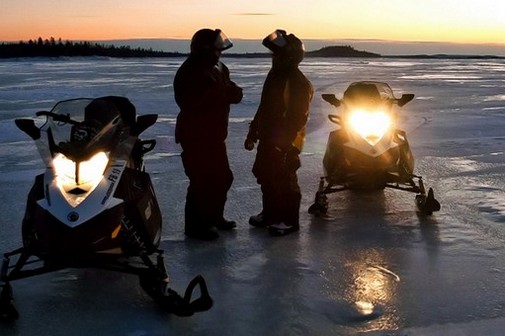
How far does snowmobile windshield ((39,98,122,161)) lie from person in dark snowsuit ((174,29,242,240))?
3.34ft

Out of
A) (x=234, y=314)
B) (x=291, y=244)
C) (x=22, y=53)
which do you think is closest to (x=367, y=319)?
(x=234, y=314)

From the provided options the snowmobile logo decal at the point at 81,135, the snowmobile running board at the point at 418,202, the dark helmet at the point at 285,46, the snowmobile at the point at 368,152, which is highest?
the dark helmet at the point at 285,46

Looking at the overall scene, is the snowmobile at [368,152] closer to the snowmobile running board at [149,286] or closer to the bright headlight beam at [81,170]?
the snowmobile running board at [149,286]

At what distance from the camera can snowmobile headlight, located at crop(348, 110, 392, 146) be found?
6.05 meters

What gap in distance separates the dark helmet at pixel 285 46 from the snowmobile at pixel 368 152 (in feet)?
3.91

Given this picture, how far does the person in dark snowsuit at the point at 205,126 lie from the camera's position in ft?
16.6

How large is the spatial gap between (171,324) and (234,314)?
15.3 inches

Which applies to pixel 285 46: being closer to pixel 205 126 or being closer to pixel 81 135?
pixel 205 126

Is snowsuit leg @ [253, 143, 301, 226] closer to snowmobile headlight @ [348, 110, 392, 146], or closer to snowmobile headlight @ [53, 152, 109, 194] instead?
snowmobile headlight @ [348, 110, 392, 146]

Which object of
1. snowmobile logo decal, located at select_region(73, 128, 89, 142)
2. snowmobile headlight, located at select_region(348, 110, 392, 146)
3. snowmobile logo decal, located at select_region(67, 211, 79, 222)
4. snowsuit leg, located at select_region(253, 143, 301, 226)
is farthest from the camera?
snowmobile headlight, located at select_region(348, 110, 392, 146)

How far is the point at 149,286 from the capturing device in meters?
3.84

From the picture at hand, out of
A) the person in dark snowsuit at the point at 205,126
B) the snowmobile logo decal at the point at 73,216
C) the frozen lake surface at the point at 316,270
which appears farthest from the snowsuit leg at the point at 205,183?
the snowmobile logo decal at the point at 73,216

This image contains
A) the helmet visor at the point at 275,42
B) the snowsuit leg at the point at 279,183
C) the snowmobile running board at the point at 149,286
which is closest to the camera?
the snowmobile running board at the point at 149,286

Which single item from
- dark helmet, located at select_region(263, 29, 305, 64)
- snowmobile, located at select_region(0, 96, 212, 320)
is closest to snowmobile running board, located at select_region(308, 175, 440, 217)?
dark helmet, located at select_region(263, 29, 305, 64)
